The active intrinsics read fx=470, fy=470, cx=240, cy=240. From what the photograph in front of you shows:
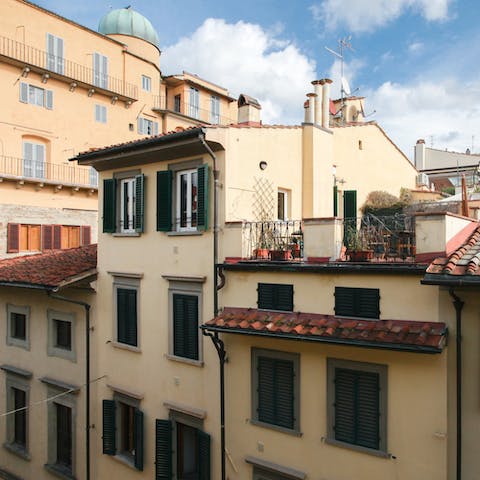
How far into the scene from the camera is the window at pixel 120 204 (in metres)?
12.9

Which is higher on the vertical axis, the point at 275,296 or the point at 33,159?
the point at 33,159

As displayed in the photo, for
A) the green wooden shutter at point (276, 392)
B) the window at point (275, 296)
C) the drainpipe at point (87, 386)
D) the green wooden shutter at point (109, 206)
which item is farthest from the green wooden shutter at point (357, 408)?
the drainpipe at point (87, 386)

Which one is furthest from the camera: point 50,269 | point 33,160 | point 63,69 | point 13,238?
point 63,69

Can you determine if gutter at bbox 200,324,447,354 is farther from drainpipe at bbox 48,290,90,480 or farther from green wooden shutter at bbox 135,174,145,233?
drainpipe at bbox 48,290,90,480

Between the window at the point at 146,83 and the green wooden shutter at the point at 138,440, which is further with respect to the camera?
the window at the point at 146,83

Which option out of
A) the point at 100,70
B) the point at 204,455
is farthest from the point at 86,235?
the point at 204,455

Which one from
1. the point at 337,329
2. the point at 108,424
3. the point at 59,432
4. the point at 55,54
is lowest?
the point at 59,432

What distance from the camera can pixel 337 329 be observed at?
324 inches

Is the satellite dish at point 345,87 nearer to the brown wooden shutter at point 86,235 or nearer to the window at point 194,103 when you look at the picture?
the brown wooden shutter at point 86,235

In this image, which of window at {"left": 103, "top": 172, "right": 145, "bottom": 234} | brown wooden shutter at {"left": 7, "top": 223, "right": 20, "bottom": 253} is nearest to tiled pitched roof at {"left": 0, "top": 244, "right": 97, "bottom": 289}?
window at {"left": 103, "top": 172, "right": 145, "bottom": 234}

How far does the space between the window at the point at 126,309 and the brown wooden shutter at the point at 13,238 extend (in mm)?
9934

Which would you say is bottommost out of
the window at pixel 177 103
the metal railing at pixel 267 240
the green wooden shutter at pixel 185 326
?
the green wooden shutter at pixel 185 326

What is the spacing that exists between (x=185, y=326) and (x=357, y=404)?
14.8 feet

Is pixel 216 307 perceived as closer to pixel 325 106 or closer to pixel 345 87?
pixel 325 106
